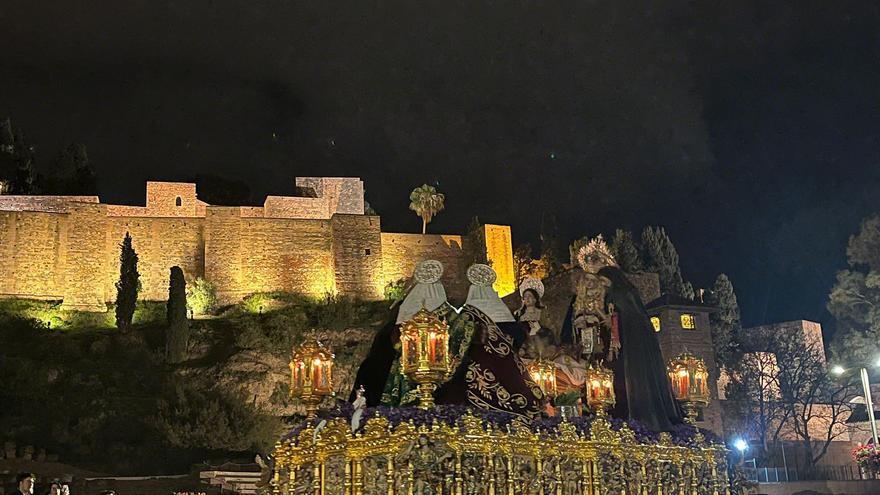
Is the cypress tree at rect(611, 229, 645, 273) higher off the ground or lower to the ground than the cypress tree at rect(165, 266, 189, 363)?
higher

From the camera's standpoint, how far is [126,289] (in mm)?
42656

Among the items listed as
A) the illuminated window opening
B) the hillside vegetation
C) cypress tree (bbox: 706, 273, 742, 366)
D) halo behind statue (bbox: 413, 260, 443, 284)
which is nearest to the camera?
halo behind statue (bbox: 413, 260, 443, 284)

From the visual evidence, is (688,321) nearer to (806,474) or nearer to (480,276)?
(806,474)

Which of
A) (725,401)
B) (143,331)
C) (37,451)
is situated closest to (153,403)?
(37,451)

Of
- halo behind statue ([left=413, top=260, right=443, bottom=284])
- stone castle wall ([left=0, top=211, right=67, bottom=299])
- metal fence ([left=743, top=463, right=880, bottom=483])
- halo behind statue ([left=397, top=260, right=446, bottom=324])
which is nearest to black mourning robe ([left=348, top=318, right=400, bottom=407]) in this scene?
halo behind statue ([left=397, top=260, right=446, bottom=324])

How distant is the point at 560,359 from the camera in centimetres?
891

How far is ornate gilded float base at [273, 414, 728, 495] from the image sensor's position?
6.45 metres

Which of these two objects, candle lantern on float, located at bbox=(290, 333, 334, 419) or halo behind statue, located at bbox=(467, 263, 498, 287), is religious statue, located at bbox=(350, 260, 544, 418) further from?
candle lantern on float, located at bbox=(290, 333, 334, 419)

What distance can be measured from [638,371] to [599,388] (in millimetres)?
529

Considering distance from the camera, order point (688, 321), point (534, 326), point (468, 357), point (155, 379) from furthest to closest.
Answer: point (688, 321) → point (155, 379) → point (534, 326) → point (468, 357)

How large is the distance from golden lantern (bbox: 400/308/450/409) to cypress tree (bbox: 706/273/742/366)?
38.1 meters

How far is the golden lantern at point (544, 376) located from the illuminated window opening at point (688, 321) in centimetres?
3207

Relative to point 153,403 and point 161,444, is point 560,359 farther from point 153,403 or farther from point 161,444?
point 153,403

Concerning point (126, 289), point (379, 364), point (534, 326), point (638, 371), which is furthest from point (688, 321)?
point (379, 364)
